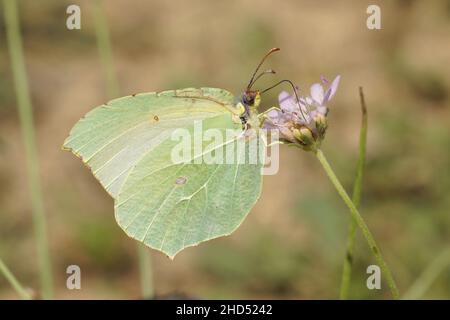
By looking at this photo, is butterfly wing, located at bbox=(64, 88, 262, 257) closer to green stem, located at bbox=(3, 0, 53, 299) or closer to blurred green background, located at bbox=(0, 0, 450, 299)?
green stem, located at bbox=(3, 0, 53, 299)

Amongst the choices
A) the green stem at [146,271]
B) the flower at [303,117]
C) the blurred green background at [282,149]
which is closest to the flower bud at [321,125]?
the flower at [303,117]

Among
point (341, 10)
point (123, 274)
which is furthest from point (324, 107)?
point (341, 10)

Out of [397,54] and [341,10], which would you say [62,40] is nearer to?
[341,10]

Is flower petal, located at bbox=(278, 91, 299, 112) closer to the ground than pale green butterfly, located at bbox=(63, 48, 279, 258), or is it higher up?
higher up

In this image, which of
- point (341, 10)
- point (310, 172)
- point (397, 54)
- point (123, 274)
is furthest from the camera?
point (341, 10)

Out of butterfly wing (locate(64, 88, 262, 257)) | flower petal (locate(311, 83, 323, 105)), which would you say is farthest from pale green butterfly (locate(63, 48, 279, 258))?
flower petal (locate(311, 83, 323, 105))
